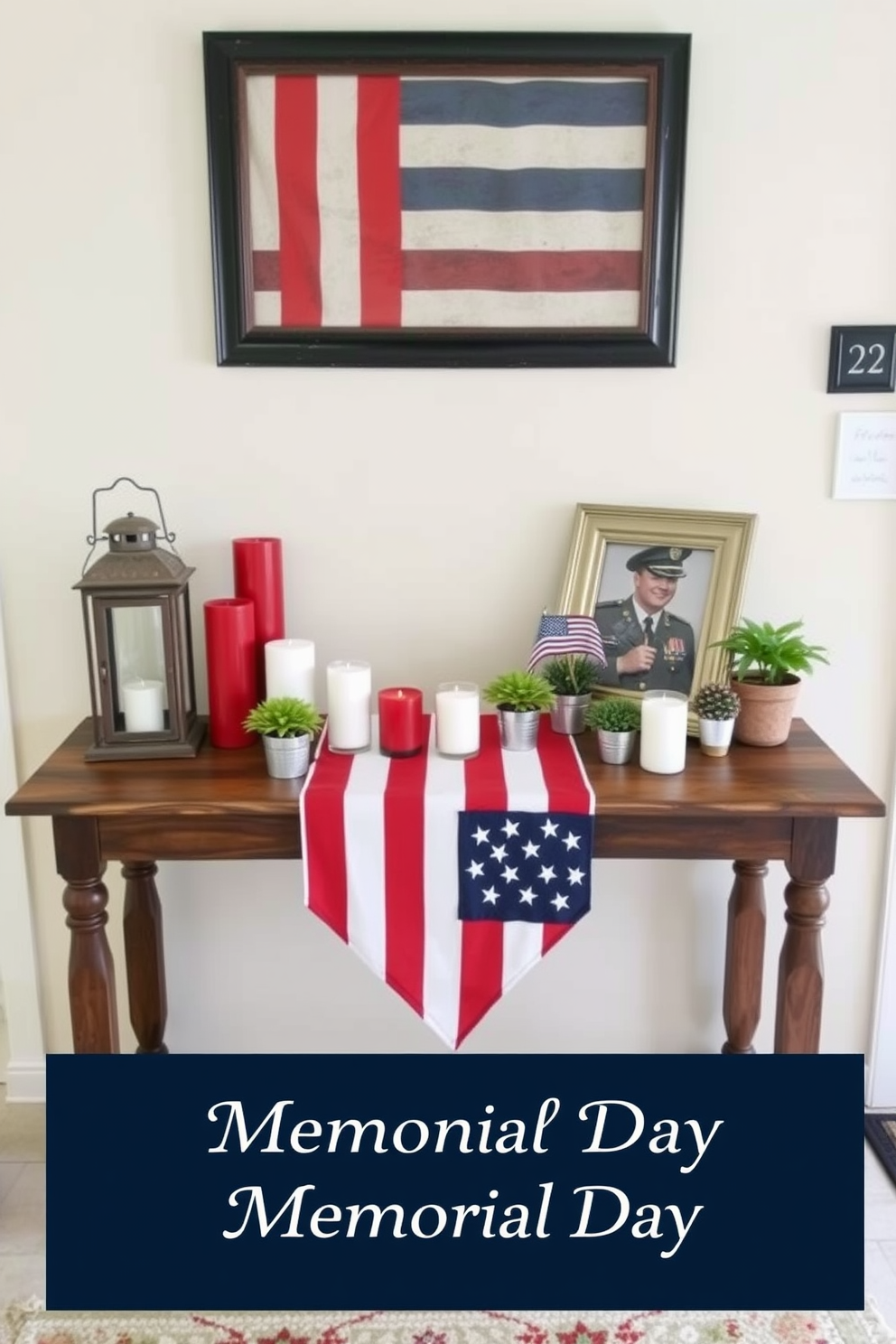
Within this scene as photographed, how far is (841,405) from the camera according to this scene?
2.02 meters

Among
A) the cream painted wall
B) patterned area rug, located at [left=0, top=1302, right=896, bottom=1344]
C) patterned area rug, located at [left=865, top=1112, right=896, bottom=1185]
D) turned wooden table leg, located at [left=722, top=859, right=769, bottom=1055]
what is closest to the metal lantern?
the cream painted wall

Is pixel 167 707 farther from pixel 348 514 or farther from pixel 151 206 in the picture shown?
pixel 151 206

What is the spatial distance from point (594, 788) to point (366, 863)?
36 cm

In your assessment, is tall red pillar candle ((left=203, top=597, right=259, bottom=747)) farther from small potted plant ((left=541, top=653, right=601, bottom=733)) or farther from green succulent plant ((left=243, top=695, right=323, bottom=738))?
small potted plant ((left=541, top=653, right=601, bottom=733))

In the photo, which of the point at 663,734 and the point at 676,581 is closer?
the point at 663,734

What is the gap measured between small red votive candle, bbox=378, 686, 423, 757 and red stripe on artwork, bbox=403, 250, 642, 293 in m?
0.69

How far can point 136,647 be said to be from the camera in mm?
1897

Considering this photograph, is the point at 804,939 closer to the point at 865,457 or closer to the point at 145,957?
the point at 865,457

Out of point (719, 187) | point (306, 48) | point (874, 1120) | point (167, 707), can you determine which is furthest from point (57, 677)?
point (874, 1120)

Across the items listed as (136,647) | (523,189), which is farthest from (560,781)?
(523,189)

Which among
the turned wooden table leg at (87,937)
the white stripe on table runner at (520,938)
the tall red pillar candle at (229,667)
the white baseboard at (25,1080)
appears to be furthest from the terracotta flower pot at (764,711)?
the white baseboard at (25,1080)

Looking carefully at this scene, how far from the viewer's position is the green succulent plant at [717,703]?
186cm

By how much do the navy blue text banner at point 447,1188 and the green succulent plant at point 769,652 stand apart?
59 centimetres

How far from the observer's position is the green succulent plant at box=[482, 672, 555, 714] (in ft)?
6.14
